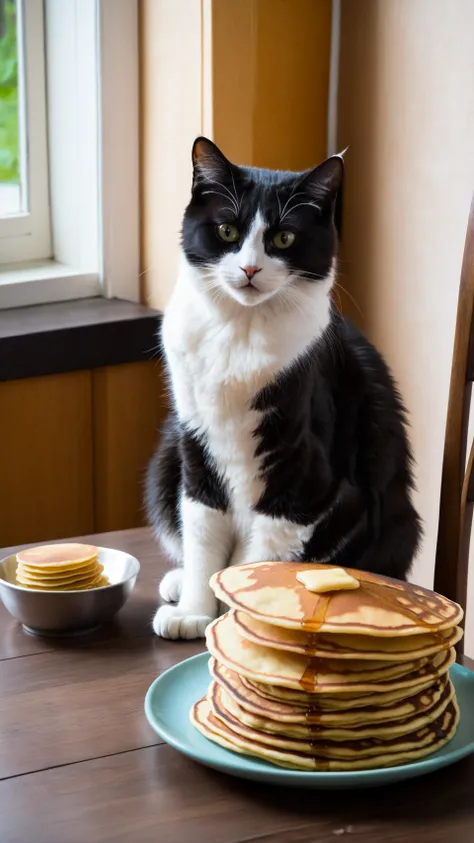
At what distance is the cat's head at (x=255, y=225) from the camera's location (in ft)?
3.83

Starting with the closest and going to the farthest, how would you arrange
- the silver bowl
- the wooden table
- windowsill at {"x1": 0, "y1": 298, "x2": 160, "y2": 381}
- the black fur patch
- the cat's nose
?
the wooden table
the silver bowl
the cat's nose
the black fur patch
windowsill at {"x1": 0, "y1": 298, "x2": 160, "y2": 381}

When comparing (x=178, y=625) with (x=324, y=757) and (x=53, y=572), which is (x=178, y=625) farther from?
(x=324, y=757)

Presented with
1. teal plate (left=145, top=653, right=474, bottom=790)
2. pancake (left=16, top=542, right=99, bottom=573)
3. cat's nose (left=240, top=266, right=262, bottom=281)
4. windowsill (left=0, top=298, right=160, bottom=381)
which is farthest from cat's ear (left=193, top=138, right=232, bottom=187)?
windowsill (left=0, top=298, right=160, bottom=381)

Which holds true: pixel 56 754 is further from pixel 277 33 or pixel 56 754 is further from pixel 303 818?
pixel 277 33

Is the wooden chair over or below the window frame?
below

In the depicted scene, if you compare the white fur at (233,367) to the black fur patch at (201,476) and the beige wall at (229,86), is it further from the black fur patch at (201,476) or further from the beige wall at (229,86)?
the beige wall at (229,86)

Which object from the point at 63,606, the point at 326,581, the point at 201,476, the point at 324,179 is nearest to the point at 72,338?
the point at 201,476

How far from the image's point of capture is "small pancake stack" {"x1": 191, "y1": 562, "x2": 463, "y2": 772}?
76 centimetres

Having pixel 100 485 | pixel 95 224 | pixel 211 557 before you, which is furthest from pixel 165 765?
pixel 95 224

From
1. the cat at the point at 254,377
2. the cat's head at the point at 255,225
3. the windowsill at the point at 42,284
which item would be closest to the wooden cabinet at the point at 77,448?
the windowsill at the point at 42,284

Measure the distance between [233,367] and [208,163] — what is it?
235 millimetres

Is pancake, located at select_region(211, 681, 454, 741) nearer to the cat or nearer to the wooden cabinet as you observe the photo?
the cat

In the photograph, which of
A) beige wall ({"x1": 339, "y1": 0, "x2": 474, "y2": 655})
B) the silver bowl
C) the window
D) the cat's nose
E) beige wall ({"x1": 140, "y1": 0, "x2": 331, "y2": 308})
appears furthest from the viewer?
the window

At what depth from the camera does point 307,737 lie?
77 cm
